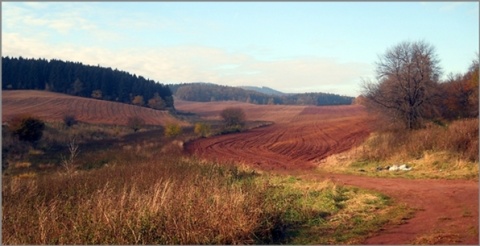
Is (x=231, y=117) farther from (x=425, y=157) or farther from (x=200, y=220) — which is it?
(x=200, y=220)

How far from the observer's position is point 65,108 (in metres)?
49.9

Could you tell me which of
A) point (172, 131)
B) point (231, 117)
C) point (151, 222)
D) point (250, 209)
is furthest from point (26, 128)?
point (250, 209)

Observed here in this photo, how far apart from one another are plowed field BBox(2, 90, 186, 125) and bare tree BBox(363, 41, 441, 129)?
34.5m

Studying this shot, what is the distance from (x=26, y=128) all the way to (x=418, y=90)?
108ft

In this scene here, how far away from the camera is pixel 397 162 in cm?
1811

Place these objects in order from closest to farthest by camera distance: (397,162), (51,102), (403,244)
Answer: (403,244) → (397,162) → (51,102)

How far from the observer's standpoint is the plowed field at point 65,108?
1720 inches

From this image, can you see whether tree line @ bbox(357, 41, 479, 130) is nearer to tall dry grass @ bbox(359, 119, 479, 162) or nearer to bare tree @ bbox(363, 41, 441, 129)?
bare tree @ bbox(363, 41, 441, 129)

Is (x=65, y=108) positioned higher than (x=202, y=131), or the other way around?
(x=65, y=108)

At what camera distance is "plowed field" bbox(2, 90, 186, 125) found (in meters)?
43.7

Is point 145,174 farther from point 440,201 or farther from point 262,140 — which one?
point 262,140

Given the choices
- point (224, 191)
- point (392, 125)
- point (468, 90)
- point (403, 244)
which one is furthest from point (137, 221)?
point (468, 90)

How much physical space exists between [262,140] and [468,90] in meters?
18.9

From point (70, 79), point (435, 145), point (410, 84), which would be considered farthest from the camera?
point (70, 79)
